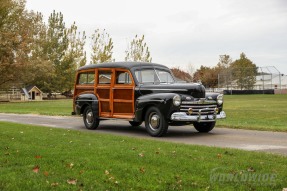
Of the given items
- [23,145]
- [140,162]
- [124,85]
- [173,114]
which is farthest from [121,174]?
[124,85]

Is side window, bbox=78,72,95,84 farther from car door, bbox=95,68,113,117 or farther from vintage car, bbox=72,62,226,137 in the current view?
car door, bbox=95,68,113,117

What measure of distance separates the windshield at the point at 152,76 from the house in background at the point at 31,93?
57.0 meters

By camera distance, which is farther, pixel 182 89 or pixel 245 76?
pixel 245 76

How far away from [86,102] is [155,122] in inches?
144

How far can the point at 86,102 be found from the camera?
1478 cm

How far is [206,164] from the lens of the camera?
6828 mm

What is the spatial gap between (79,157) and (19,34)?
47.6 metres

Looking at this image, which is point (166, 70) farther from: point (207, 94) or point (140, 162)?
point (140, 162)

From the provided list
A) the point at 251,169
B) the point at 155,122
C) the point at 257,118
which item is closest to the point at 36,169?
the point at 251,169

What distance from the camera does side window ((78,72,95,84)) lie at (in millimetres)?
14945

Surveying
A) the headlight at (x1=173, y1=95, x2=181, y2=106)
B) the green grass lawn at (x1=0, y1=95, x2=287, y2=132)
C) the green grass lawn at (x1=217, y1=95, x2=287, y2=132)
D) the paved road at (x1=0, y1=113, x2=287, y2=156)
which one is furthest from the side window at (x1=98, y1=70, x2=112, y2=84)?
the green grass lawn at (x1=217, y1=95, x2=287, y2=132)

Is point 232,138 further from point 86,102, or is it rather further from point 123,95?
point 86,102

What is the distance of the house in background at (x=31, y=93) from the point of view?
67.5 m

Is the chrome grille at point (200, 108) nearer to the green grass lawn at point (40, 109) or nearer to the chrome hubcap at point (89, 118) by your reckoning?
the chrome hubcap at point (89, 118)
